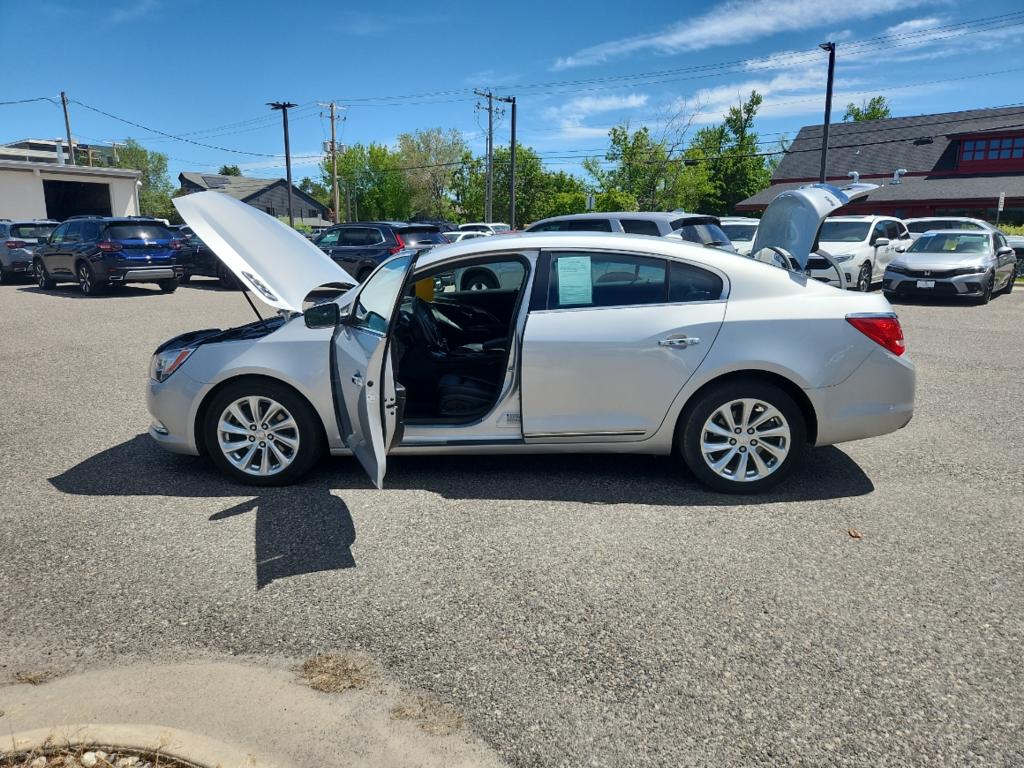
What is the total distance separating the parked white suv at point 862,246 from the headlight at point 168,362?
13.0 metres

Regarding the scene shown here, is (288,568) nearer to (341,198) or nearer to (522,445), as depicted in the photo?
(522,445)

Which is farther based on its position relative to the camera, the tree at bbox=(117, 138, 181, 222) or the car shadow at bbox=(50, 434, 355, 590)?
the tree at bbox=(117, 138, 181, 222)

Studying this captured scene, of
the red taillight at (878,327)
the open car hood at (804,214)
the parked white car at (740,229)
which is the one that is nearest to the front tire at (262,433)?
the red taillight at (878,327)

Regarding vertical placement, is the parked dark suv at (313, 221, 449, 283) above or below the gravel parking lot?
above

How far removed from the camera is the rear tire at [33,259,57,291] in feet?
60.6

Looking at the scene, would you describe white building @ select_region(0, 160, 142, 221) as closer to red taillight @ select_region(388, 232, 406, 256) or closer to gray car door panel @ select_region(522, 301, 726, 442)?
red taillight @ select_region(388, 232, 406, 256)

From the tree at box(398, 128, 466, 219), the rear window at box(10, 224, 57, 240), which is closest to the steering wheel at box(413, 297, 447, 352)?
the rear window at box(10, 224, 57, 240)

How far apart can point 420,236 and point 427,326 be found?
463 inches

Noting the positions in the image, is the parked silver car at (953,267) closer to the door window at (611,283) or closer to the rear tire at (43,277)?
the door window at (611,283)

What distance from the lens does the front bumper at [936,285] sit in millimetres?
14719

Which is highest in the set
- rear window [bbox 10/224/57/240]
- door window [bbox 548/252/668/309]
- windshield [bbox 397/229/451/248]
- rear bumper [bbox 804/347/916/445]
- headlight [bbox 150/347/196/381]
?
rear window [bbox 10/224/57/240]

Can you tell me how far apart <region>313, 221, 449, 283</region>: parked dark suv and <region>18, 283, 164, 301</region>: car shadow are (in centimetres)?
462

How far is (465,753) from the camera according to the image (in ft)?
8.02

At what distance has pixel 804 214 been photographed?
5.71 m
